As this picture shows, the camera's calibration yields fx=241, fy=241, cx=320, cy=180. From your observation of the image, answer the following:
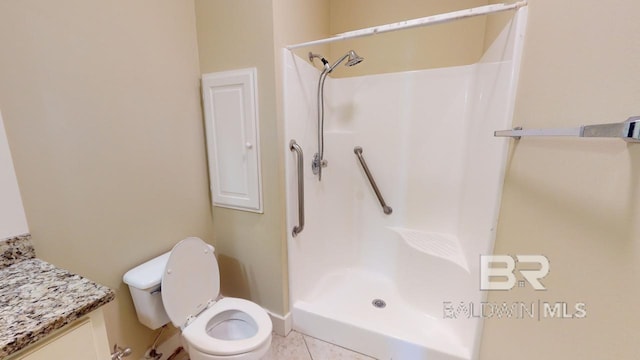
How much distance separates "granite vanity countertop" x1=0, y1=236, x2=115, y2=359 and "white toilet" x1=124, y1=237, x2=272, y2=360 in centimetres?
45

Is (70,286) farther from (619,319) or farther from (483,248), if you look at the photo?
(483,248)

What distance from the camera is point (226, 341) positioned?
3.81 ft

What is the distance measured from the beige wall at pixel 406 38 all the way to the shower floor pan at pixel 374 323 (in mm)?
1826

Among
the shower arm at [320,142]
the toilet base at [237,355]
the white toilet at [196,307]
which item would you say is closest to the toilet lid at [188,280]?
the white toilet at [196,307]

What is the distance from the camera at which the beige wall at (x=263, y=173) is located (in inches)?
54.0

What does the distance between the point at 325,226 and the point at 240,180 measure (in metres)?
0.85

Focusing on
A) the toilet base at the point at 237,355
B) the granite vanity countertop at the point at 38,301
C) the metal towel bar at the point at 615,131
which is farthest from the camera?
the toilet base at the point at 237,355

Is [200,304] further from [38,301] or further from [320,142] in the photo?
[320,142]

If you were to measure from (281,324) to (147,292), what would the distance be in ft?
2.84

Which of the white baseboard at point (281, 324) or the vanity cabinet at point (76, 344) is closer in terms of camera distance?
the vanity cabinet at point (76, 344)

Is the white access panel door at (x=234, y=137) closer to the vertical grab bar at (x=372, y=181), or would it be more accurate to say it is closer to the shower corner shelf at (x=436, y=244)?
the vertical grab bar at (x=372, y=181)

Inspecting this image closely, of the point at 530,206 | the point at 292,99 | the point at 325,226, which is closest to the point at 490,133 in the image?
the point at 530,206

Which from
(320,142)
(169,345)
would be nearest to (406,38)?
(320,142)

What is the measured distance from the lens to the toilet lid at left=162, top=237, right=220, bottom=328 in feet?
4.04
